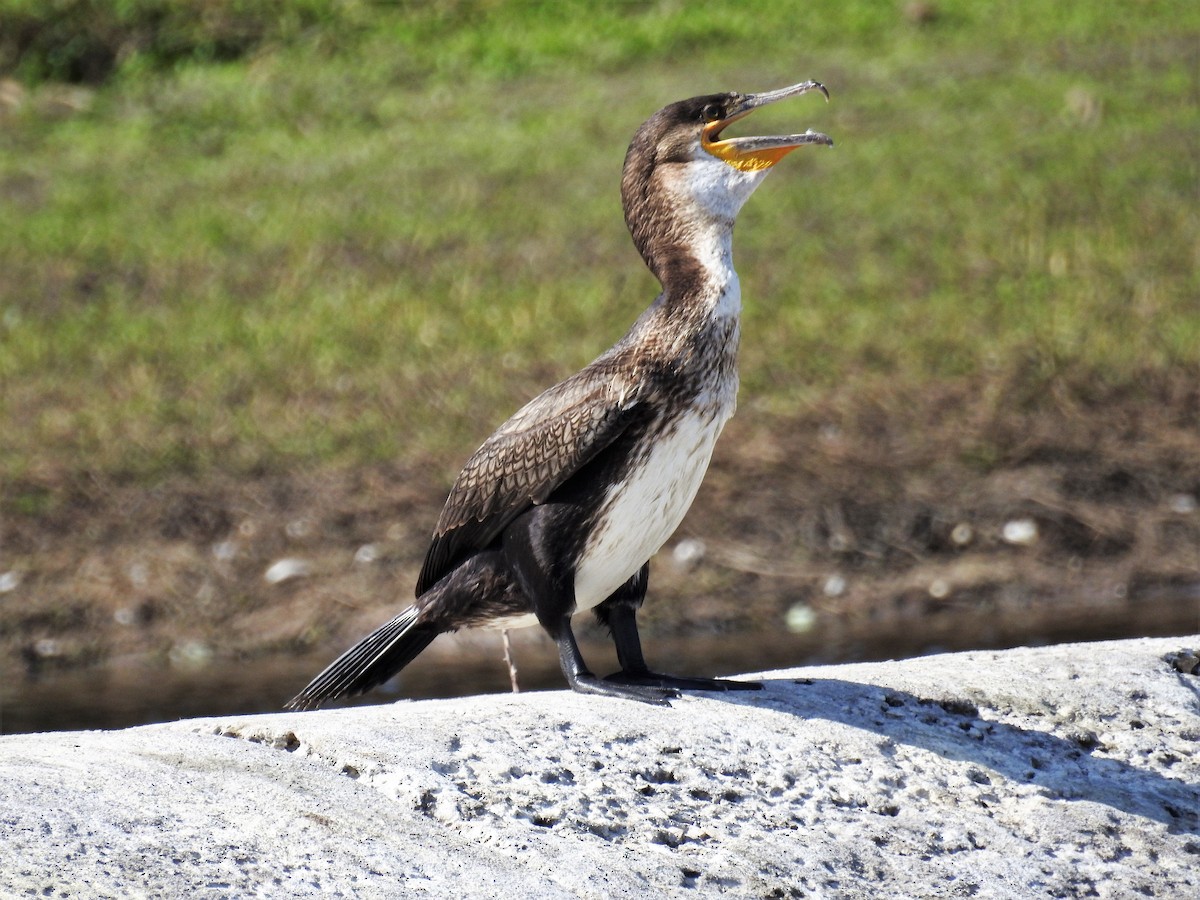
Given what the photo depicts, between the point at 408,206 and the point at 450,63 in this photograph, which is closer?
the point at 408,206

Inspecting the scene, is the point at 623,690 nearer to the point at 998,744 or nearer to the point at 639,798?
the point at 639,798

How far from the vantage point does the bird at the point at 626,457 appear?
3.91m

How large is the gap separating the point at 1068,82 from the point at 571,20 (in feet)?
11.1

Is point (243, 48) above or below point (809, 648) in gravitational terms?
above

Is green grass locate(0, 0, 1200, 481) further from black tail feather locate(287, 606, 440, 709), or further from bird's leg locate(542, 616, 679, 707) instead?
bird's leg locate(542, 616, 679, 707)

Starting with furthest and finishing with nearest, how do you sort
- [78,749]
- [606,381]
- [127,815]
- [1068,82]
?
[1068,82]
[606,381]
[78,749]
[127,815]

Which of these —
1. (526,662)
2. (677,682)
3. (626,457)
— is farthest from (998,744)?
(526,662)

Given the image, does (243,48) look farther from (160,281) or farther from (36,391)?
(36,391)

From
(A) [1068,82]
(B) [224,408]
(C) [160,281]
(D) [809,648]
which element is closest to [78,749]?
(D) [809,648]

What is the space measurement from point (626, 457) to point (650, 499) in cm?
10

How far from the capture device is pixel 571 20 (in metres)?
12.6

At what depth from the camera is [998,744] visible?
3.91 m

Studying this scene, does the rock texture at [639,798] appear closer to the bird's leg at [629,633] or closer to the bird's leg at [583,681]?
the bird's leg at [583,681]

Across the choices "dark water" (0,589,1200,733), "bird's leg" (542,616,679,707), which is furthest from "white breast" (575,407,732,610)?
"dark water" (0,589,1200,733)
